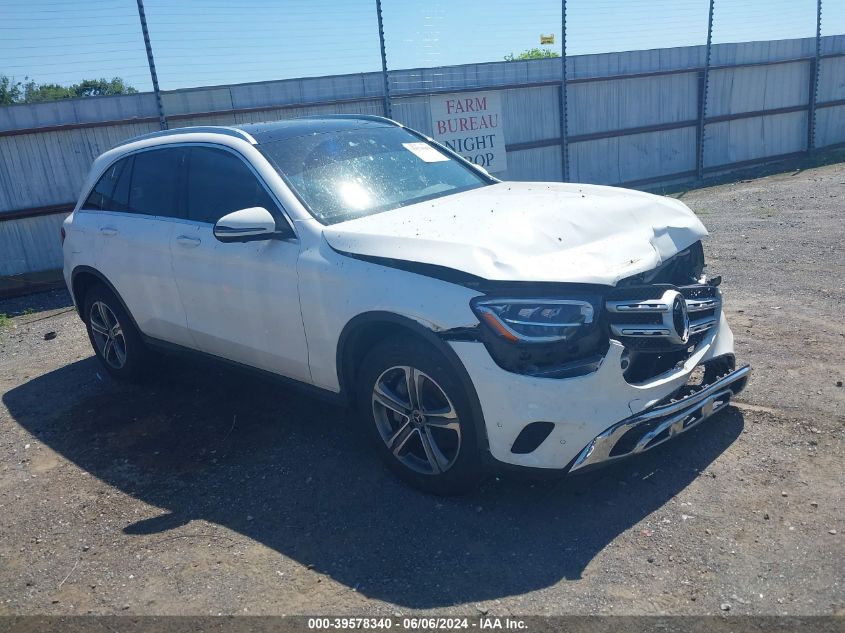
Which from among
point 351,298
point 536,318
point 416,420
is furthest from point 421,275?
point 416,420

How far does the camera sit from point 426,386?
377 cm

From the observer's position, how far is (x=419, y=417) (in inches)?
150

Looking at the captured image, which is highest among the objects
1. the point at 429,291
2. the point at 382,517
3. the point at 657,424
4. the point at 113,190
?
the point at 113,190

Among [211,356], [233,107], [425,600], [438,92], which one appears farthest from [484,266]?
[438,92]

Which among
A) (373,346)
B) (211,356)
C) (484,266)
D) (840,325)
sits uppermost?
(484,266)

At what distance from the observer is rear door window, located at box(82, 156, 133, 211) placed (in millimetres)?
5734

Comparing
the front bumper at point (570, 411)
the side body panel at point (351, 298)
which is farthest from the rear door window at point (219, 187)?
the front bumper at point (570, 411)

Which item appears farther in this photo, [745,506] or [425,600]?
[745,506]

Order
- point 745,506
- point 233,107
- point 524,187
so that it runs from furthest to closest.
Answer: point 233,107 < point 524,187 < point 745,506

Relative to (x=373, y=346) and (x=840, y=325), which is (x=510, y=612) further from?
(x=840, y=325)

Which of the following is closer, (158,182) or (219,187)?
(219,187)

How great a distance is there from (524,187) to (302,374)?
1919mm

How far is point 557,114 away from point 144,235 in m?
11.0

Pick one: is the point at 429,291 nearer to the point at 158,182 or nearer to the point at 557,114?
the point at 158,182
